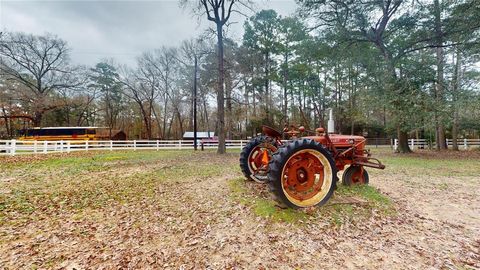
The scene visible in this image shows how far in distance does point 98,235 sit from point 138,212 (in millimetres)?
838

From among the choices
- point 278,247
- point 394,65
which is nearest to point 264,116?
point 394,65

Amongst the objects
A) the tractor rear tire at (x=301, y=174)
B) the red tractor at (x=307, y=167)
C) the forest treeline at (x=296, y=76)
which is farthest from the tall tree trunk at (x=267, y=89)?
the tractor rear tire at (x=301, y=174)

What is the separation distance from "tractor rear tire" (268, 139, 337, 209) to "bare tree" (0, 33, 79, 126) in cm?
2706

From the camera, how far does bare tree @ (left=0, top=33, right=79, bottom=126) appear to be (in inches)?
861

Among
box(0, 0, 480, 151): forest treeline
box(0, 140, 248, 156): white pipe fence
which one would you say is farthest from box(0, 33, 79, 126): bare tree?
box(0, 140, 248, 156): white pipe fence

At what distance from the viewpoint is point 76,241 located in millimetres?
2863

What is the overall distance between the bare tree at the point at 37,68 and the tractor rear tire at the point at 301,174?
2706 centimetres

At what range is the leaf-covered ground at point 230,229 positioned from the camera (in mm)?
2471

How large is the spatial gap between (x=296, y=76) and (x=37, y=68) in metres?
27.5

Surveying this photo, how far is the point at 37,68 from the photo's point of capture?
24125 mm

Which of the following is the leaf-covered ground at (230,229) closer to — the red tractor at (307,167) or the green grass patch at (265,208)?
the green grass patch at (265,208)

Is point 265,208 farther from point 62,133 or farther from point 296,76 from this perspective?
point 62,133

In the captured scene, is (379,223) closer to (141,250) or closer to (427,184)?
(141,250)

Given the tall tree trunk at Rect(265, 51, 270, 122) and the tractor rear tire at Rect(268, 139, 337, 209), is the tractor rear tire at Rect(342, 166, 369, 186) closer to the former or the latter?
the tractor rear tire at Rect(268, 139, 337, 209)
